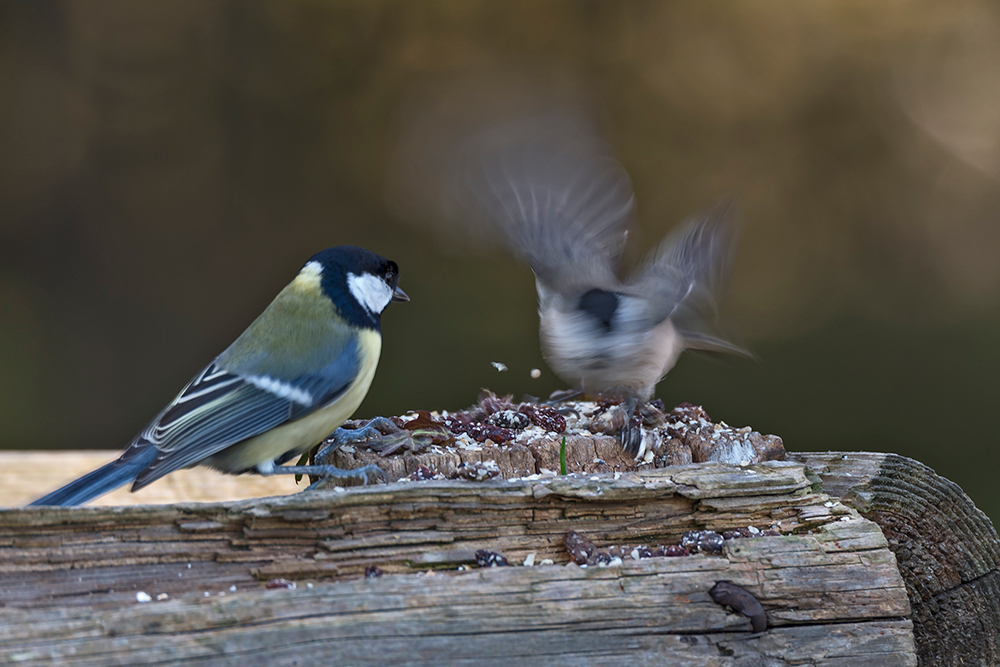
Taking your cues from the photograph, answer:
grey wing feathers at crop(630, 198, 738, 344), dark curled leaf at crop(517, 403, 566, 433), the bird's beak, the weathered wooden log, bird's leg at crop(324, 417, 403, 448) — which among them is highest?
grey wing feathers at crop(630, 198, 738, 344)

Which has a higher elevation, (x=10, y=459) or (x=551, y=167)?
(x=551, y=167)

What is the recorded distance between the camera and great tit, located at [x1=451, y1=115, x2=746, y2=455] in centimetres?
180

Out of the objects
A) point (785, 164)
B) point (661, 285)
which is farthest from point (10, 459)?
point (785, 164)

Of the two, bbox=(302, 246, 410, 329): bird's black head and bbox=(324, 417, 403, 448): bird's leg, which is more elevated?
bbox=(302, 246, 410, 329): bird's black head

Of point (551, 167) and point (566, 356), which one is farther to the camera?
point (551, 167)

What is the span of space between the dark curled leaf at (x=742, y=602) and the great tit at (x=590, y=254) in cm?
65

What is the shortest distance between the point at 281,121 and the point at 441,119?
1.87 meters

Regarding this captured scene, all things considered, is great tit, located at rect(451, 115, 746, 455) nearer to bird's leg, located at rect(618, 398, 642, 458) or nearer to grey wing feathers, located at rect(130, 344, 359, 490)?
bird's leg, located at rect(618, 398, 642, 458)

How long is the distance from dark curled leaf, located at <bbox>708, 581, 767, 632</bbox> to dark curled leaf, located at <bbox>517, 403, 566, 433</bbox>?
533 millimetres

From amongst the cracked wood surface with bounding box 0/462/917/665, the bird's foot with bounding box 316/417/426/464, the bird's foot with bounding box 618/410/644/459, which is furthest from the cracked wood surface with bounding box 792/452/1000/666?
the bird's foot with bounding box 316/417/426/464

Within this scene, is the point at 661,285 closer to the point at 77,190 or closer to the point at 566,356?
the point at 566,356

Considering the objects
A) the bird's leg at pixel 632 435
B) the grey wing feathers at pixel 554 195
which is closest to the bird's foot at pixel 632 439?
the bird's leg at pixel 632 435

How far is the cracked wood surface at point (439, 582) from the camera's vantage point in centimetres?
99

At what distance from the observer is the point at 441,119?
6.93 feet
